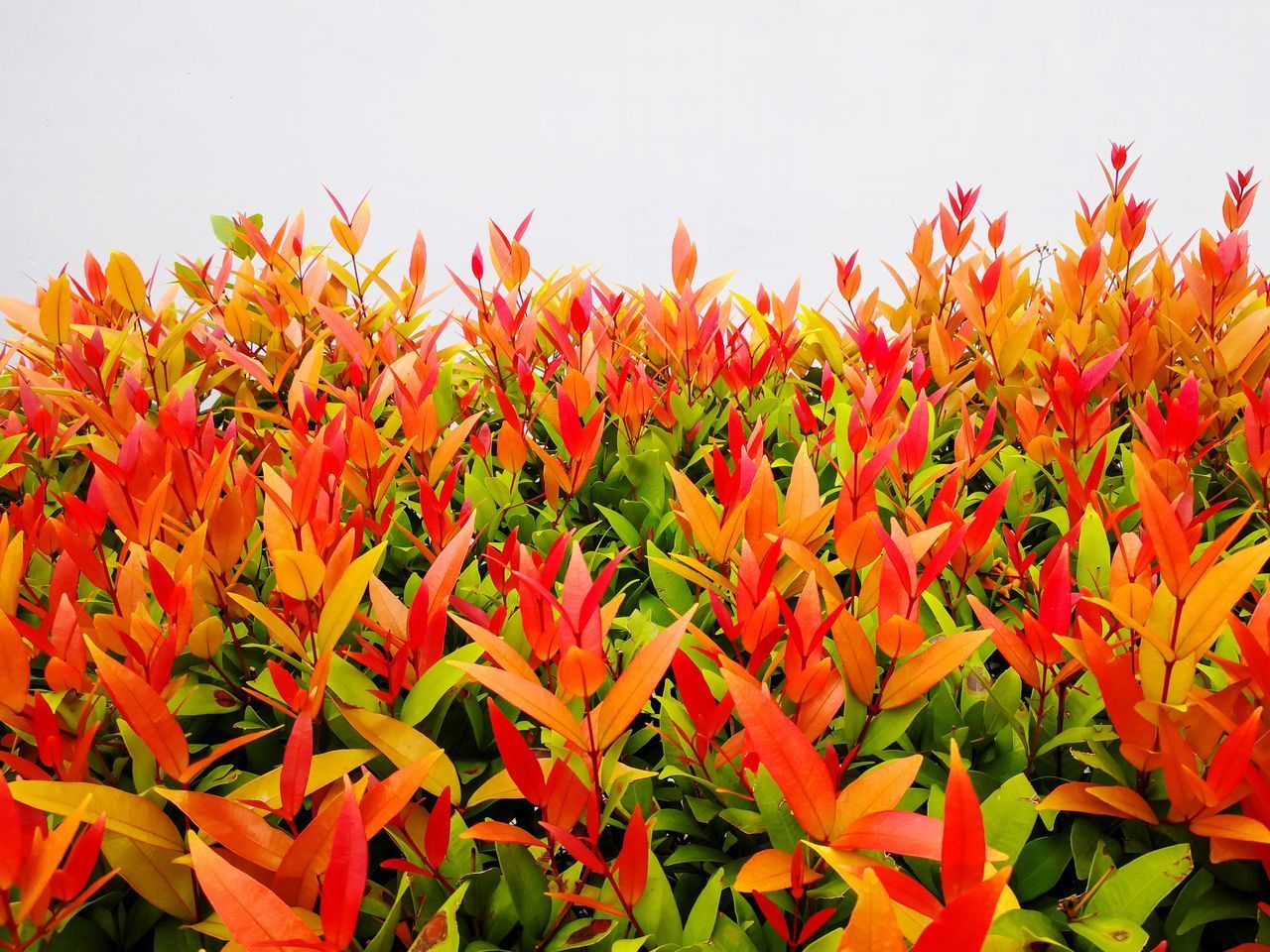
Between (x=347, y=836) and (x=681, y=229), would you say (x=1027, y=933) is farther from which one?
(x=681, y=229)

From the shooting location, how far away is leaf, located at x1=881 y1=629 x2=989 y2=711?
586mm

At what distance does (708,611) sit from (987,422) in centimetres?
40

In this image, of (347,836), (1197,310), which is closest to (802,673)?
(347,836)

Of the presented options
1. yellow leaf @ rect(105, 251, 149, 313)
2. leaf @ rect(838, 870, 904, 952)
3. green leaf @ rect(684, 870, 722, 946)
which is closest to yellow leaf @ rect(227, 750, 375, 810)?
green leaf @ rect(684, 870, 722, 946)

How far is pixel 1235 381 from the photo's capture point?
3.65 ft

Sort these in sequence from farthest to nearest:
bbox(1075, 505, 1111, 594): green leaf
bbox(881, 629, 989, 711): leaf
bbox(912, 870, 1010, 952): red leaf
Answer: bbox(1075, 505, 1111, 594): green leaf, bbox(881, 629, 989, 711): leaf, bbox(912, 870, 1010, 952): red leaf

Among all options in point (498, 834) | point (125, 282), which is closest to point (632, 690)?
point (498, 834)

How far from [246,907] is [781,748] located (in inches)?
11.2

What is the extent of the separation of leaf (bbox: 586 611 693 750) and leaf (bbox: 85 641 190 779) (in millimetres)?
282

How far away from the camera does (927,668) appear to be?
61cm

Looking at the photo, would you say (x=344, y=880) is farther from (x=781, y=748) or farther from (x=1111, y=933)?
(x=1111, y=933)

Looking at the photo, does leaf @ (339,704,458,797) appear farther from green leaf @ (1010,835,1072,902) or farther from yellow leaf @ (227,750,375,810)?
green leaf @ (1010,835,1072,902)

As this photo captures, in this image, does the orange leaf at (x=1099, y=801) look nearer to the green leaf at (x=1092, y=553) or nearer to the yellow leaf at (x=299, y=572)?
the green leaf at (x=1092, y=553)

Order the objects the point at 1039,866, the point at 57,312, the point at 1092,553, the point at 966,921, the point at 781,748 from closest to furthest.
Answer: the point at 966,921 < the point at 781,748 < the point at 1039,866 < the point at 1092,553 < the point at 57,312
